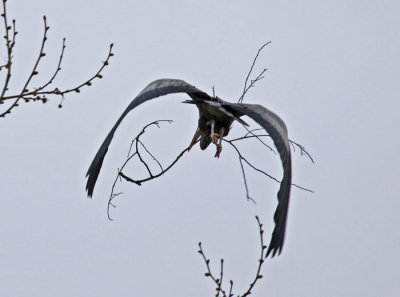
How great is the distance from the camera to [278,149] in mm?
4590

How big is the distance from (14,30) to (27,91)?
1.25 feet

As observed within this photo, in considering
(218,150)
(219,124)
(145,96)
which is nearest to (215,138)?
(218,150)

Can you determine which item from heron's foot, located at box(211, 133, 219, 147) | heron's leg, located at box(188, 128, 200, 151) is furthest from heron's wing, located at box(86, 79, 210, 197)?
heron's foot, located at box(211, 133, 219, 147)

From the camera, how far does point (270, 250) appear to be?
417 centimetres

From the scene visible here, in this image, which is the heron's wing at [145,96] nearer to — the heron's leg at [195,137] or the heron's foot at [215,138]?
the heron's leg at [195,137]

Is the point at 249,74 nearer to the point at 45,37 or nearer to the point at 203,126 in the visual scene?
the point at 203,126

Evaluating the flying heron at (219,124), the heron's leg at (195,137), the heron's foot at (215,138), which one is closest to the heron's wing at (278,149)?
the flying heron at (219,124)

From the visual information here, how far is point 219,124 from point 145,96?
69 centimetres

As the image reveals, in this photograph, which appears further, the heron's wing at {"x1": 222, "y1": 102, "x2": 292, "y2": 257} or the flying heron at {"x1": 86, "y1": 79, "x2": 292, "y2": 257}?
the flying heron at {"x1": 86, "y1": 79, "x2": 292, "y2": 257}

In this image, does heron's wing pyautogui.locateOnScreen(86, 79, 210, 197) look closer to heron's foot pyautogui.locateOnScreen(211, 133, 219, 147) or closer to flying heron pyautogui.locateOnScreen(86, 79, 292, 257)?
flying heron pyautogui.locateOnScreen(86, 79, 292, 257)

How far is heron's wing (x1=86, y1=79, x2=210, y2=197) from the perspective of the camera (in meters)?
5.14

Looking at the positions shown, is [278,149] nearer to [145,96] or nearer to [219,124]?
[219,124]

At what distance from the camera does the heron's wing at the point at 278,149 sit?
13.9 feet

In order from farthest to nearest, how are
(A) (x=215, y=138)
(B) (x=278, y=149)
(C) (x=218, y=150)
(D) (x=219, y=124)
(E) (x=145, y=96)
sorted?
(D) (x=219, y=124) < (E) (x=145, y=96) < (A) (x=215, y=138) < (C) (x=218, y=150) < (B) (x=278, y=149)
